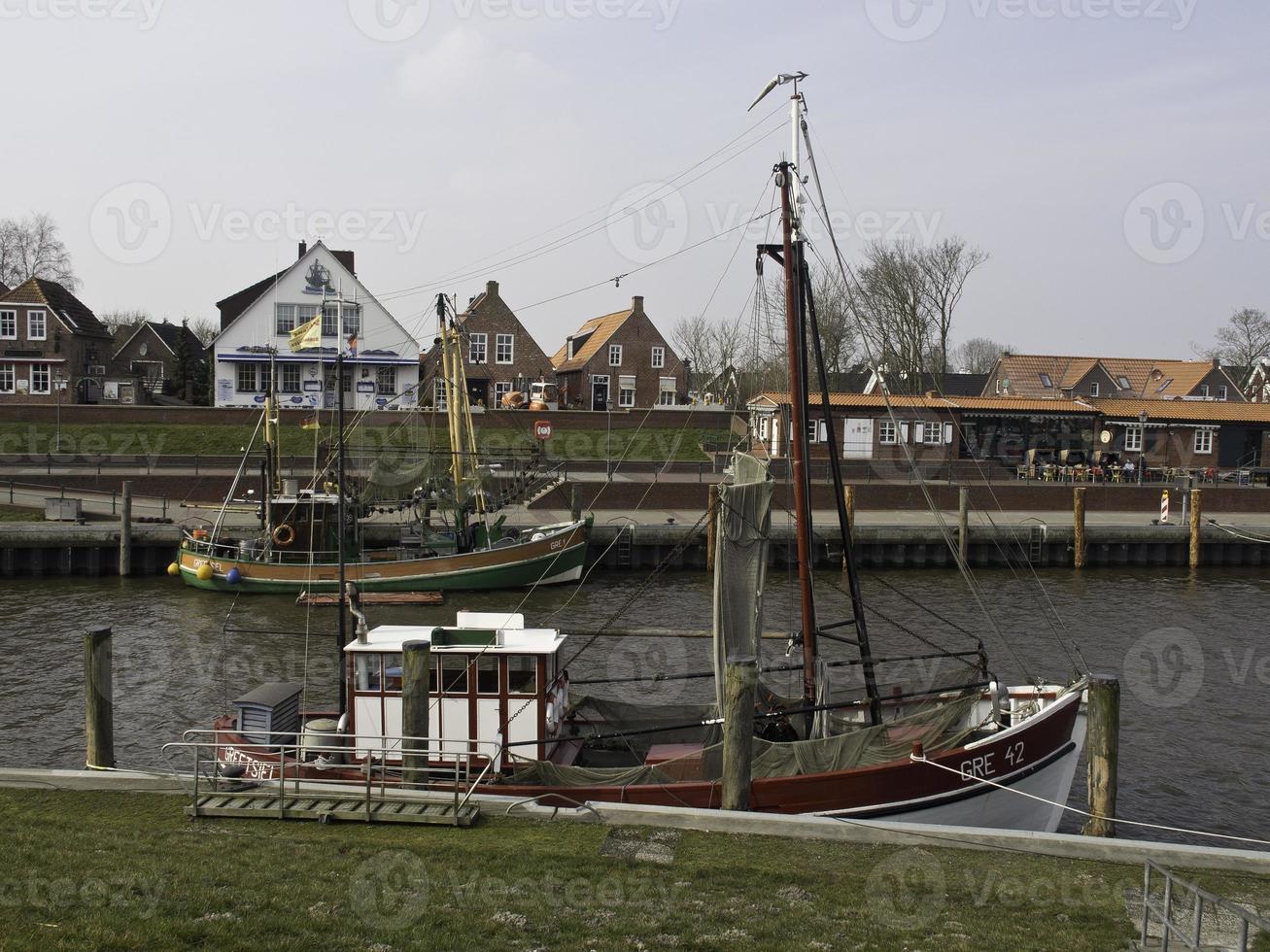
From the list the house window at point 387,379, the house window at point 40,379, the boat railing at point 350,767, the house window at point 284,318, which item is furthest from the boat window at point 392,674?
the house window at point 40,379

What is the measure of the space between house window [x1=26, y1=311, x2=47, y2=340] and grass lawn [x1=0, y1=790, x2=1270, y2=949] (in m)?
59.9

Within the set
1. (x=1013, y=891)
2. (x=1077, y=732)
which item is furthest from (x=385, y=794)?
(x=1077, y=732)

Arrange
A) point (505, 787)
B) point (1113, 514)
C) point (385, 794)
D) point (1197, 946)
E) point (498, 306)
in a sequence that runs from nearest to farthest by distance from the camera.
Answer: point (1197, 946)
point (385, 794)
point (505, 787)
point (1113, 514)
point (498, 306)

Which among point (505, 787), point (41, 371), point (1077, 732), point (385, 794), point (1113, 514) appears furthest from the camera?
point (41, 371)

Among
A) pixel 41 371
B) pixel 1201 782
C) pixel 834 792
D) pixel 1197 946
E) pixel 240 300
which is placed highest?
pixel 240 300

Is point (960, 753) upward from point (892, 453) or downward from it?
downward

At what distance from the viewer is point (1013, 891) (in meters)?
10.1

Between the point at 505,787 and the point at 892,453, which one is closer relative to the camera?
the point at 505,787

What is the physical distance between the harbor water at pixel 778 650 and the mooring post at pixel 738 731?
12.1 ft

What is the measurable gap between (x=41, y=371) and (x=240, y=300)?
1210 cm

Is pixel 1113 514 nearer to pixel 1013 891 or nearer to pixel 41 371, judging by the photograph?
pixel 1013 891

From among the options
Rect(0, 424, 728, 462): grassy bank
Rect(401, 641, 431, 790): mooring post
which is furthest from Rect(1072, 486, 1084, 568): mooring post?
Rect(401, 641, 431, 790): mooring post

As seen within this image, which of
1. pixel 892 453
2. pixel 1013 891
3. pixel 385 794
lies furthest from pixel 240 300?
pixel 1013 891

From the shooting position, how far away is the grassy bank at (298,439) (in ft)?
166
